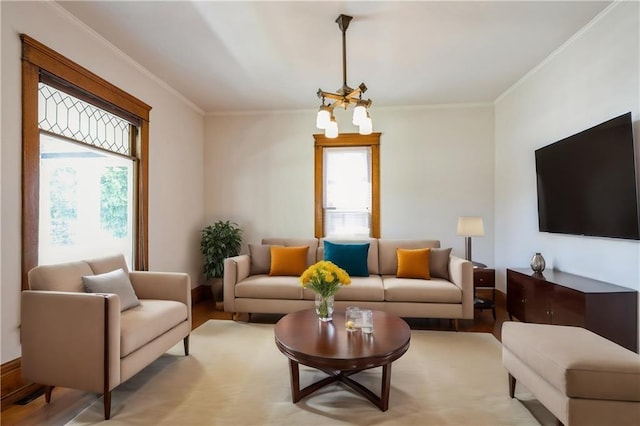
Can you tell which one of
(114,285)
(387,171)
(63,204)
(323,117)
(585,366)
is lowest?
(585,366)

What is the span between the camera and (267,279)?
3.61 meters

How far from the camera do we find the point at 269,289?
11.3 ft

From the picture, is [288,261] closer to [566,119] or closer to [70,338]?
[70,338]

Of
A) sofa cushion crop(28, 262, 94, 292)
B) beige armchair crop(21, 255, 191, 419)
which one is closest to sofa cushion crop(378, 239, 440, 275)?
beige armchair crop(21, 255, 191, 419)

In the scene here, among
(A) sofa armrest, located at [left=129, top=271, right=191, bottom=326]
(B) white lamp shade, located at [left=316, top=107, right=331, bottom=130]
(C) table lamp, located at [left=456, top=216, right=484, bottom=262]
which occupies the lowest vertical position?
(A) sofa armrest, located at [left=129, top=271, right=191, bottom=326]

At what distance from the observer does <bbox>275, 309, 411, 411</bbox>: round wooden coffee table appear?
179 cm

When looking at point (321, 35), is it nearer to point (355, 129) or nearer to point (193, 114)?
point (355, 129)

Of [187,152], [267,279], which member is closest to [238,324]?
[267,279]

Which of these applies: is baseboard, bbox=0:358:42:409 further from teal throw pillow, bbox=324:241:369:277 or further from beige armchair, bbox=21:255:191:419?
teal throw pillow, bbox=324:241:369:277

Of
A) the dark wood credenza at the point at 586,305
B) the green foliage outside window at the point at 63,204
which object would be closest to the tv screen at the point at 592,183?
the dark wood credenza at the point at 586,305

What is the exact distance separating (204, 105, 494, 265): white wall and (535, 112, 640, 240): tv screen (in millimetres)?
1297

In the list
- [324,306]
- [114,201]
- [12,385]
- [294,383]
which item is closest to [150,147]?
[114,201]

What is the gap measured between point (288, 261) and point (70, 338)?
2214 mm

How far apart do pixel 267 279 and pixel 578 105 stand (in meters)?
3.48
